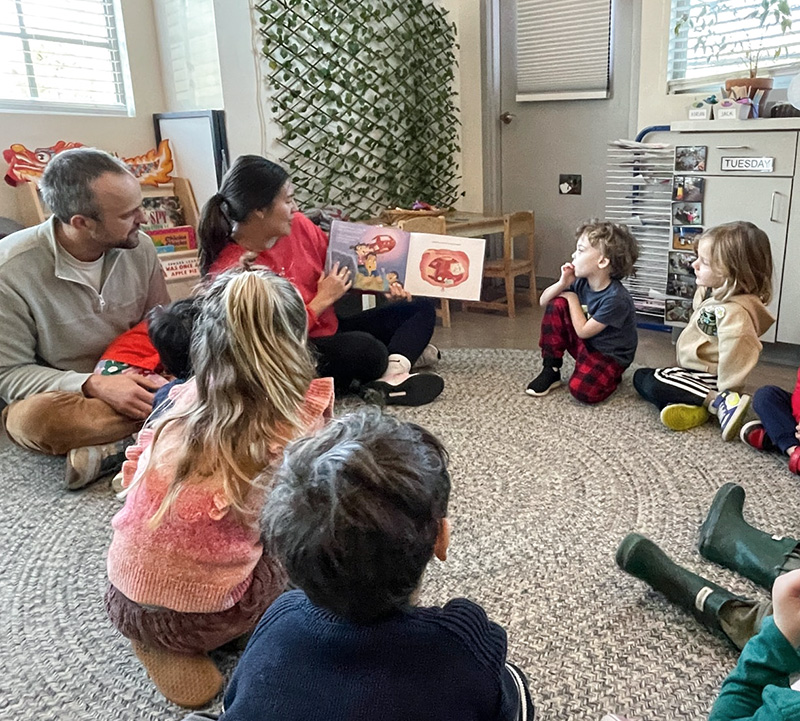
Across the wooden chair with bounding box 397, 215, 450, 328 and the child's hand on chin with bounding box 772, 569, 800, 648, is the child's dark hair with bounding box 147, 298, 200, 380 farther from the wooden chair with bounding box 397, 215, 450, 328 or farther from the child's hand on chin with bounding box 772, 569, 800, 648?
the wooden chair with bounding box 397, 215, 450, 328

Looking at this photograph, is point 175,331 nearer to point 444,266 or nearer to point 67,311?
point 67,311

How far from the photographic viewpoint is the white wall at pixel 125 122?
2.65 meters

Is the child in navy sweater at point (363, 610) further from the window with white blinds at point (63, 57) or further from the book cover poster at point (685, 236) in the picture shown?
the window with white blinds at point (63, 57)

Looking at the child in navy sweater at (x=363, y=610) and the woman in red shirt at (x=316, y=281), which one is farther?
the woman in red shirt at (x=316, y=281)

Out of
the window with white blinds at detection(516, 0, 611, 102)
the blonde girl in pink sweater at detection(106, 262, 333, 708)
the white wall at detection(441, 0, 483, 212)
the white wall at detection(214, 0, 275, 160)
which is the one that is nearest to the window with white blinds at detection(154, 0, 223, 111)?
the white wall at detection(214, 0, 275, 160)

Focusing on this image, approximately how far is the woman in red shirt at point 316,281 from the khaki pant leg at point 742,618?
130cm

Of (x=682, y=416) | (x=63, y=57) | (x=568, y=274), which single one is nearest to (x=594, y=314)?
(x=568, y=274)

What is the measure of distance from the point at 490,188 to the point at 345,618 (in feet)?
11.7

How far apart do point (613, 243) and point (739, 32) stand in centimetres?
142

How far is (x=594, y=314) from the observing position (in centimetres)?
229

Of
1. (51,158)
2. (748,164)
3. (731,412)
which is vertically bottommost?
(731,412)

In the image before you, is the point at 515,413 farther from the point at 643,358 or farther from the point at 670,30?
the point at 670,30

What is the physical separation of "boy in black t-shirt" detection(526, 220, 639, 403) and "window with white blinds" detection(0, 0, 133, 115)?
6.77 feet

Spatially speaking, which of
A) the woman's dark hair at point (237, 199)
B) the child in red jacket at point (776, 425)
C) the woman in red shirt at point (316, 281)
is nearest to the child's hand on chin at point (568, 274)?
the woman in red shirt at point (316, 281)
